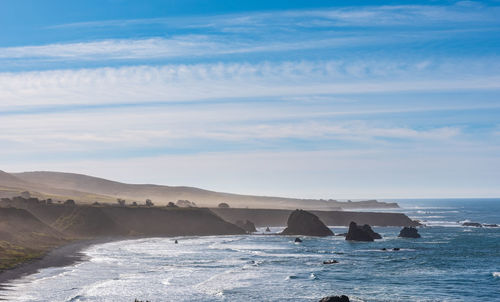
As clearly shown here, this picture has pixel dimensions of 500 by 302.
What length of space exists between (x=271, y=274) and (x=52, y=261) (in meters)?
44.4

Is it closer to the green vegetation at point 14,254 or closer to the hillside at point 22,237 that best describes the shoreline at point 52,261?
the green vegetation at point 14,254

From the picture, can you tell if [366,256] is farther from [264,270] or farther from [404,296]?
[404,296]

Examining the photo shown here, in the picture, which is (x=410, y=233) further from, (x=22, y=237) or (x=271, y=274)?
(x=22, y=237)

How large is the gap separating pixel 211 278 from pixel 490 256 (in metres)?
66.2

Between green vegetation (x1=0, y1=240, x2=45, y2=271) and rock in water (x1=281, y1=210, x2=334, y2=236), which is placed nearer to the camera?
green vegetation (x1=0, y1=240, x2=45, y2=271)

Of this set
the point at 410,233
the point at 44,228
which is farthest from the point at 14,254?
the point at 410,233

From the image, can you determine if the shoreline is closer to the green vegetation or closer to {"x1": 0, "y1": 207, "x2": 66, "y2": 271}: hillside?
the green vegetation

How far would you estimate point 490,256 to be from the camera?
122375mm

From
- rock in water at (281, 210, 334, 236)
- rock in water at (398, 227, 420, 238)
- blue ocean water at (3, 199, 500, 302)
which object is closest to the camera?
blue ocean water at (3, 199, 500, 302)

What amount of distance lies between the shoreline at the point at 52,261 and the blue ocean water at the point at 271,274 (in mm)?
2157

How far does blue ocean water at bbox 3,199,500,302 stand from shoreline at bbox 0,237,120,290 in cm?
216

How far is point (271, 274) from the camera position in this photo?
94.2m

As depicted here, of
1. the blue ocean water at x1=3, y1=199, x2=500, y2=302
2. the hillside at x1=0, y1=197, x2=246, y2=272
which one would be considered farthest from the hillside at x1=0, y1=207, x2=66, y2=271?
the blue ocean water at x1=3, y1=199, x2=500, y2=302

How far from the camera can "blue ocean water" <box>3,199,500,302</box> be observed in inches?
2889
